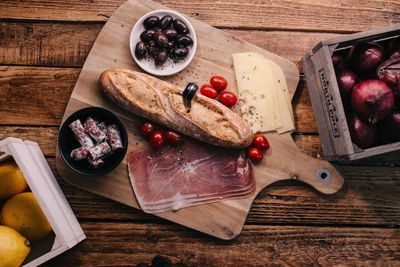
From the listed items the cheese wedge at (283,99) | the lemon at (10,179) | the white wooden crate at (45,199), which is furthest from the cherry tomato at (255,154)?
the lemon at (10,179)

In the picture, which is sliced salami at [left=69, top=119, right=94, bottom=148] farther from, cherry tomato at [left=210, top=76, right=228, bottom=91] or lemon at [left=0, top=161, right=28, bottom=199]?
cherry tomato at [left=210, top=76, right=228, bottom=91]

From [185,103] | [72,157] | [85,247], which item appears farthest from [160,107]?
[85,247]

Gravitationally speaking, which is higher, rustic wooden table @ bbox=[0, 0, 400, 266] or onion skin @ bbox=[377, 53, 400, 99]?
onion skin @ bbox=[377, 53, 400, 99]

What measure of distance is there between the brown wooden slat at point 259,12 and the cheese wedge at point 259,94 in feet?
0.69

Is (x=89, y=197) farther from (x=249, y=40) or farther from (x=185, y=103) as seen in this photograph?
(x=249, y=40)

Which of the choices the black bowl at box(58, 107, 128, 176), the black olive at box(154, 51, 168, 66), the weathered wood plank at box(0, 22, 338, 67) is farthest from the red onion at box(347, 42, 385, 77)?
the weathered wood plank at box(0, 22, 338, 67)

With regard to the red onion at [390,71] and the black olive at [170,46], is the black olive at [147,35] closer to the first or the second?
the black olive at [170,46]

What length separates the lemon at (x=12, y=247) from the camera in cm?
145

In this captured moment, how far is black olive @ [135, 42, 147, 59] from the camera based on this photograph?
1.76m

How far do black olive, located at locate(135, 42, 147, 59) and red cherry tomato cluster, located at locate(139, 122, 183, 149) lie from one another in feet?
0.91

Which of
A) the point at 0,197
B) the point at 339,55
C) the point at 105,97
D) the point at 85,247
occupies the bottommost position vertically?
the point at 85,247

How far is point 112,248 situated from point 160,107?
0.63 meters

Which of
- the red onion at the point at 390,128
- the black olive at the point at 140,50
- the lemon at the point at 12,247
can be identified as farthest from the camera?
the black olive at the point at 140,50

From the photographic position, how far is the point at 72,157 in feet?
5.50
